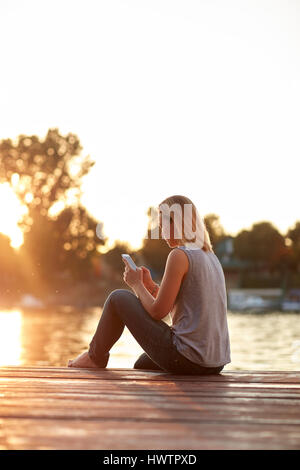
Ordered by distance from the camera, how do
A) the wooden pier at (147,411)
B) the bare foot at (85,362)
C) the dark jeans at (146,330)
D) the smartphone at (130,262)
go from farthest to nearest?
the bare foot at (85,362), the smartphone at (130,262), the dark jeans at (146,330), the wooden pier at (147,411)

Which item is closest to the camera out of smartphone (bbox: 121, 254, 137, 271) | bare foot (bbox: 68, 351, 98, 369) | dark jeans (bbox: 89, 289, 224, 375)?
dark jeans (bbox: 89, 289, 224, 375)

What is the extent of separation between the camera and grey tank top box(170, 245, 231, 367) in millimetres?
3676

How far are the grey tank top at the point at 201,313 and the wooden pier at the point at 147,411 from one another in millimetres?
140

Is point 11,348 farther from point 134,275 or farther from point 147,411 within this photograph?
point 147,411

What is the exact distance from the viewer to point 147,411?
2701 millimetres

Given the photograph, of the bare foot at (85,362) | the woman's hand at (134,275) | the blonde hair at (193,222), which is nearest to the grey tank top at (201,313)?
the blonde hair at (193,222)

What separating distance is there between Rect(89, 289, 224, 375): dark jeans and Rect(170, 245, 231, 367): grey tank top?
0.05 m

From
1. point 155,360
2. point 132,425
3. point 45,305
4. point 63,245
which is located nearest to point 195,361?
point 155,360

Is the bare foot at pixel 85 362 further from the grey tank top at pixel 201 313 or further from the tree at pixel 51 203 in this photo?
the tree at pixel 51 203

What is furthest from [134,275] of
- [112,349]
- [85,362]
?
[112,349]

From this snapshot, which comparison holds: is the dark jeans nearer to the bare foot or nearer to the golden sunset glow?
the bare foot

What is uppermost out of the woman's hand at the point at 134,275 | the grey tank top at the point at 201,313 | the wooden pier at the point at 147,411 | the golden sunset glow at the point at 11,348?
the golden sunset glow at the point at 11,348

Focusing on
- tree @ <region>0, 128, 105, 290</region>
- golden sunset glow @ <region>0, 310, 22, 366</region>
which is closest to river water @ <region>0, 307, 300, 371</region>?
golden sunset glow @ <region>0, 310, 22, 366</region>

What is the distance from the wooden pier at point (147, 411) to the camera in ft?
7.32
